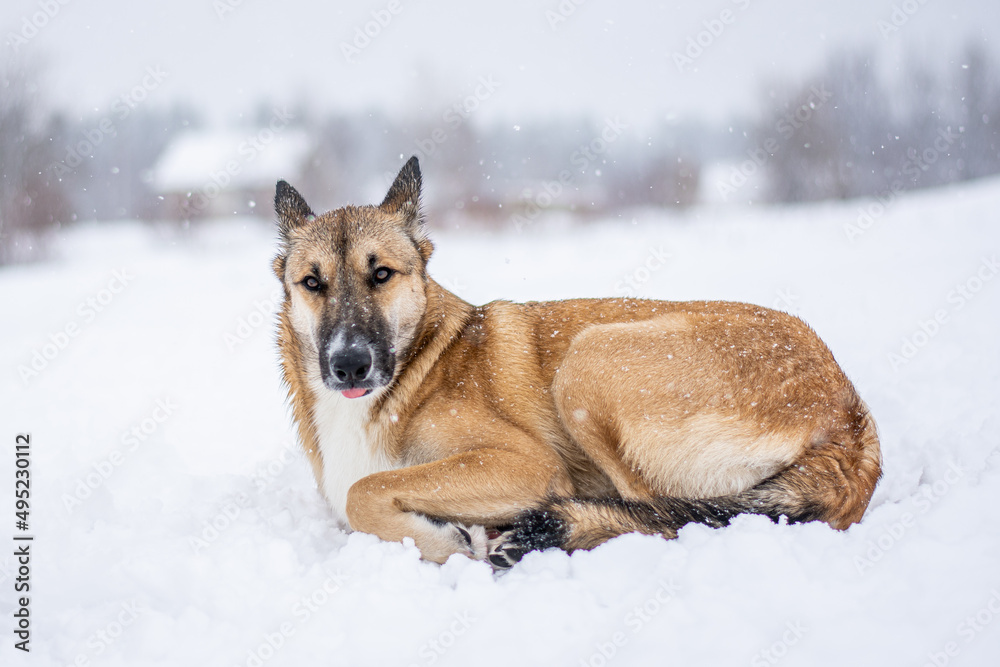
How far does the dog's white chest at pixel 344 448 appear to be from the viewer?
144 inches

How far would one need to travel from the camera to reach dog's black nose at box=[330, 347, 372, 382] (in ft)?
10.8

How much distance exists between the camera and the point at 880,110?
89.8ft

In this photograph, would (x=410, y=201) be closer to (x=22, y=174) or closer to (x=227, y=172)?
(x=22, y=174)

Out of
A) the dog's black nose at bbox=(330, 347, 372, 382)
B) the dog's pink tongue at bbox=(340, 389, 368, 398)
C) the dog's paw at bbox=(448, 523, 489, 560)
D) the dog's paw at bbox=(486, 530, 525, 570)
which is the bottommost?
the dog's paw at bbox=(448, 523, 489, 560)

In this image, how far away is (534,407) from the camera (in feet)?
12.1

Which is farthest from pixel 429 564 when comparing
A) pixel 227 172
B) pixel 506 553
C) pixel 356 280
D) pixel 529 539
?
pixel 227 172

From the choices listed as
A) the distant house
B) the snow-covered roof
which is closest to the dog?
the distant house

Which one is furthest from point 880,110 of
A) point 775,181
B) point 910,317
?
point 910,317

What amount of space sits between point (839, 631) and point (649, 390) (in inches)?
59.0

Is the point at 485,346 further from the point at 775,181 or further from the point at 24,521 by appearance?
the point at 775,181

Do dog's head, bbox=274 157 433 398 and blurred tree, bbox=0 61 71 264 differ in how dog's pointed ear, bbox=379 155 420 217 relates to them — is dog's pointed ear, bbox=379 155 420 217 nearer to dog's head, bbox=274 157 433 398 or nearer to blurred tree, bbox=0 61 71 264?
dog's head, bbox=274 157 433 398

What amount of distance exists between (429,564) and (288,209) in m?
2.54

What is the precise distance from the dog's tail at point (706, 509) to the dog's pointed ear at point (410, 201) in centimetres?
202

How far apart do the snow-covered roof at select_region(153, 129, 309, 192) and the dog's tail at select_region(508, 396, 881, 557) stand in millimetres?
28217
